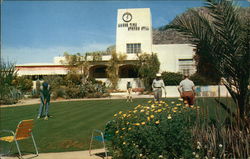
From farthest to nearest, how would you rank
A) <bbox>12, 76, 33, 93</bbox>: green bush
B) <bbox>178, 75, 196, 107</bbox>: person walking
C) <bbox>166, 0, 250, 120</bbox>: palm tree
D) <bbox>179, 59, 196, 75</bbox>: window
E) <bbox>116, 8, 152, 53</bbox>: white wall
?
<bbox>116, 8, 152, 53</bbox>: white wall
<bbox>179, 59, 196, 75</bbox>: window
<bbox>12, 76, 33, 93</bbox>: green bush
<bbox>178, 75, 196, 107</bbox>: person walking
<bbox>166, 0, 250, 120</bbox>: palm tree

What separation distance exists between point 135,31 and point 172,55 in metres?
5.86

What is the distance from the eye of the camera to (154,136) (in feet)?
15.6

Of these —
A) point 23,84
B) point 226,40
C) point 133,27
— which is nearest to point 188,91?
point 226,40

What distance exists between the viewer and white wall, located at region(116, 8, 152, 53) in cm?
3466

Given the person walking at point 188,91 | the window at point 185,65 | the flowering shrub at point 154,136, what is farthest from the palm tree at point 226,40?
the window at point 185,65

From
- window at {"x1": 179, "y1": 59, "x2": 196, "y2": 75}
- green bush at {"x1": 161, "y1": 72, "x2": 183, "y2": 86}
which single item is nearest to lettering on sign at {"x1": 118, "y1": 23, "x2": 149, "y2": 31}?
window at {"x1": 179, "y1": 59, "x2": 196, "y2": 75}

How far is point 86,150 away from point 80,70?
28.8 metres

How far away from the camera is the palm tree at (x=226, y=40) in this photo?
5.80 meters

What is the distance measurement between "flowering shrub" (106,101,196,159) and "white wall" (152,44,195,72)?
1114 inches

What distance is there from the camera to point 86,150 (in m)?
6.89

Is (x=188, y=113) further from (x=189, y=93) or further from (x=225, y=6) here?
(x=189, y=93)

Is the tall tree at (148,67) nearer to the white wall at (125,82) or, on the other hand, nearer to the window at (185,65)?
the white wall at (125,82)

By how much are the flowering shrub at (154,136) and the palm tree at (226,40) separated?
4.68 feet

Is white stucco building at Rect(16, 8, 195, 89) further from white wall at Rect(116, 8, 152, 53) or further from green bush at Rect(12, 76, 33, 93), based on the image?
green bush at Rect(12, 76, 33, 93)
